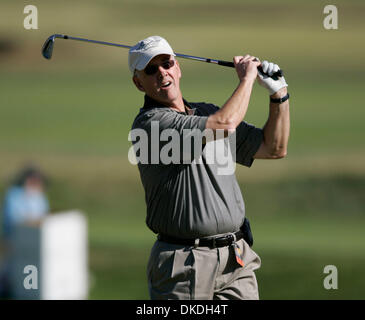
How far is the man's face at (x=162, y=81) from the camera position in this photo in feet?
14.0

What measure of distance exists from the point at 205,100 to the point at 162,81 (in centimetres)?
1571

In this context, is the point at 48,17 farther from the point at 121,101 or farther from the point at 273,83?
the point at 273,83

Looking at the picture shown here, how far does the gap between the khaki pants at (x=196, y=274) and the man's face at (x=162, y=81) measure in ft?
2.55

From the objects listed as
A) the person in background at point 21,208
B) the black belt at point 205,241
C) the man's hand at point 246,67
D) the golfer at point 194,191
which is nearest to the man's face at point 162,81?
the golfer at point 194,191

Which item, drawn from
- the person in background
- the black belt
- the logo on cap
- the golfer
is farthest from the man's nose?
the person in background

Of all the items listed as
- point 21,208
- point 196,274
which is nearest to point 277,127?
point 196,274

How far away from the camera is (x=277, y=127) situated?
14.2ft

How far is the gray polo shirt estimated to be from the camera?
13.4 ft

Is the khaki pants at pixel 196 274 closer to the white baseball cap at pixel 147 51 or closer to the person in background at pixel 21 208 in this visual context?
the white baseball cap at pixel 147 51

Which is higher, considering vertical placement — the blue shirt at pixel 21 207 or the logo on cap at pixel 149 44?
the logo on cap at pixel 149 44

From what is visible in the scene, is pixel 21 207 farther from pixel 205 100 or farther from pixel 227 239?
pixel 205 100

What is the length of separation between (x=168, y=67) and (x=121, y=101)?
19.5 m

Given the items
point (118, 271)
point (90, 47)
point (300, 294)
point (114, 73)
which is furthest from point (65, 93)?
point (300, 294)

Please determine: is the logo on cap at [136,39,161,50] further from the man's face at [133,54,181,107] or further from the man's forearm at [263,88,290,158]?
the man's forearm at [263,88,290,158]
